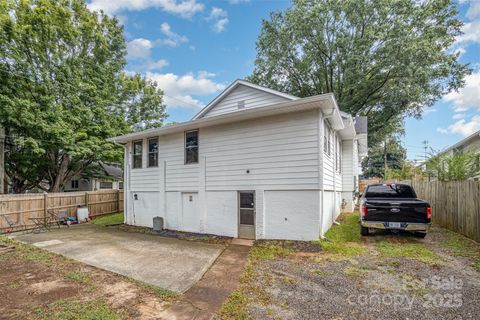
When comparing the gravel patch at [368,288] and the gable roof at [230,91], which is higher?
the gable roof at [230,91]

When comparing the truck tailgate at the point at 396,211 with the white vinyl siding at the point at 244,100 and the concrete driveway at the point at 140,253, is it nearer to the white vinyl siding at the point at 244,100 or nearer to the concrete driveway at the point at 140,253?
the concrete driveway at the point at 140,253

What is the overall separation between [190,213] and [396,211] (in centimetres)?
711

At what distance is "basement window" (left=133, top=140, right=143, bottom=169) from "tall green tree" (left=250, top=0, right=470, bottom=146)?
15.5 metres

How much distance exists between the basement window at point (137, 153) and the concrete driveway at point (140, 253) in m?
3.26

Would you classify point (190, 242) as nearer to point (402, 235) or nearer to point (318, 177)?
point (318, 177)

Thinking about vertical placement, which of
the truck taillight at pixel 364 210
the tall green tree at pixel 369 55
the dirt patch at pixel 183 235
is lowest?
the dirt patch at pixel 183 235

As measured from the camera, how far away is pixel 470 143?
17938 millimetres

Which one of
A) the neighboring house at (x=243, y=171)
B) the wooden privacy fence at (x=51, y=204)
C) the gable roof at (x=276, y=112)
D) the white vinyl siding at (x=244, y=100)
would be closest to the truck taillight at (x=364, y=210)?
the neighboring house at (x=243, y=171)

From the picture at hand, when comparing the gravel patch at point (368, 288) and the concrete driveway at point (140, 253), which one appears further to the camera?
the concrete driveway at point (140, 253)

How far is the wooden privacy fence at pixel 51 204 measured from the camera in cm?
1069

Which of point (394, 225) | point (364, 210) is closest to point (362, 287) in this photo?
point (364, 210)

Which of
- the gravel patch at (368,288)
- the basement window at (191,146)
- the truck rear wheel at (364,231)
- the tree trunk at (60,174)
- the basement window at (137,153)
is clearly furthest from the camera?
the tree trunk at (60,174)

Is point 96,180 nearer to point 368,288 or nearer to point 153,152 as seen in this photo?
point 153,152

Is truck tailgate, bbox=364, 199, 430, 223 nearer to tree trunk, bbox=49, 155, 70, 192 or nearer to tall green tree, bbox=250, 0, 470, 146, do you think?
tall green tree, bbox=250, 0, 470, 146
